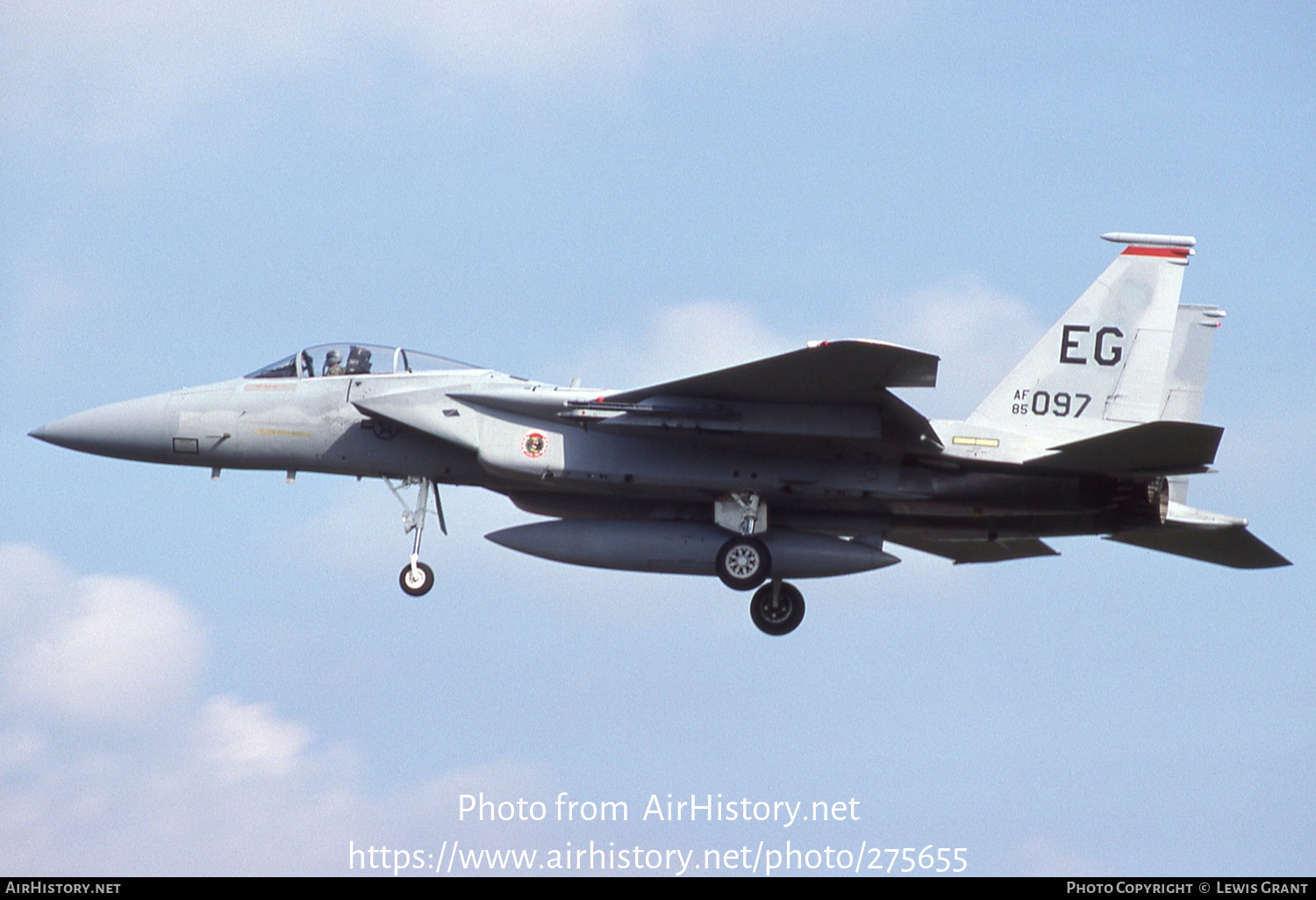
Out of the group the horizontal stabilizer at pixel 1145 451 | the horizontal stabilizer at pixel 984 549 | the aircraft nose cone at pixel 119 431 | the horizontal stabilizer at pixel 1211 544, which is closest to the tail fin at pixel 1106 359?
the horizontal stabilizer at pixel 1145 451

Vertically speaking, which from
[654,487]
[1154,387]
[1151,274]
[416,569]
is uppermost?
[1151,274]

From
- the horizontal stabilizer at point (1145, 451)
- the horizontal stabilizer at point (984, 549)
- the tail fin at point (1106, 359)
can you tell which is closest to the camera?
the horizontal stabilizer at point (1145, 451)

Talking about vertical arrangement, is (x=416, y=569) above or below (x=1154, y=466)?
below

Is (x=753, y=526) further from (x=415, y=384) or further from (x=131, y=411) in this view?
(x=131, y=411)

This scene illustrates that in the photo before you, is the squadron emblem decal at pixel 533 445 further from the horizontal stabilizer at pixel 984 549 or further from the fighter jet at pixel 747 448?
the horizontal stabilizer at pixel 984 549

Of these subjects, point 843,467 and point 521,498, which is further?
point 521,498

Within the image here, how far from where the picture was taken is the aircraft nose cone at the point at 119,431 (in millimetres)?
17844

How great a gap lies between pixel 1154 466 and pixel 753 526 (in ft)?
13.4

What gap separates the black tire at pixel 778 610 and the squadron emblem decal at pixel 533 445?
2982 millimetres

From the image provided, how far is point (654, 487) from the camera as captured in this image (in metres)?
17.1

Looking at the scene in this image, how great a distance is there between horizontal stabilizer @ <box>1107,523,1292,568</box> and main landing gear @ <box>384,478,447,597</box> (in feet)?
24.6

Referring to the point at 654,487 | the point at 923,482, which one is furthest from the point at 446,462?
the point at 923,482

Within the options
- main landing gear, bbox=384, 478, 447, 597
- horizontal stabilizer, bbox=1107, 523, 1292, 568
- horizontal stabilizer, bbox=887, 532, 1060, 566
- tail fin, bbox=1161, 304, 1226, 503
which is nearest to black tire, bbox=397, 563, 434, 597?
main landing gear, bbox=384, 478, 447, 597

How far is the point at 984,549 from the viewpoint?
63.6 feet
